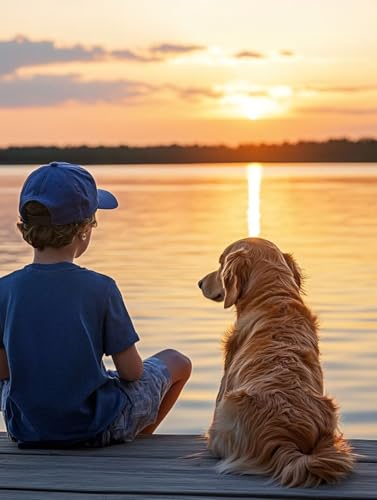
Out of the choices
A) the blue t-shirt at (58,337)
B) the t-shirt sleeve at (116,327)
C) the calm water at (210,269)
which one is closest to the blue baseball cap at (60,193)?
the blue t-shirt at (58,337)

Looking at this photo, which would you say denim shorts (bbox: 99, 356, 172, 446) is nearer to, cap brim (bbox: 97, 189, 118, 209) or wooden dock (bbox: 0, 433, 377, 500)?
wooden dock (bbox: 0, 433, 377, 500)

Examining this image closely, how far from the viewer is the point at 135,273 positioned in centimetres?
1786

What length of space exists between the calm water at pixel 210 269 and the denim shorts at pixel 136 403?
3229 millimetres

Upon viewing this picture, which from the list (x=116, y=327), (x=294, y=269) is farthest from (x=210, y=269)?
(x=116, y=327)

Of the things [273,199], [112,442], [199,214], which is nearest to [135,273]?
[112,442]

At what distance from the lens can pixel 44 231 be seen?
4840mm

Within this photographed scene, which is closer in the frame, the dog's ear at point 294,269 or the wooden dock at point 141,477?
the wooden dock at point 141,477

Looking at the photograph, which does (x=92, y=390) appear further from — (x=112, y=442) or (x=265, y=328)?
(x=265, y=328)

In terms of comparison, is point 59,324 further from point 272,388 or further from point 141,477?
point 272,388

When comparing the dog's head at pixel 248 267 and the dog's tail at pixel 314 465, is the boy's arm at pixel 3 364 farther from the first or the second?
the dog's tail at pixel 314 465

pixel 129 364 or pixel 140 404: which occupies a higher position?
pixel 129 364

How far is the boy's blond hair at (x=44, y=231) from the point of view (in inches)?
190

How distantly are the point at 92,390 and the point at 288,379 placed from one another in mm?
926

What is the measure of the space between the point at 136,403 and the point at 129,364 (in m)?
0.26
